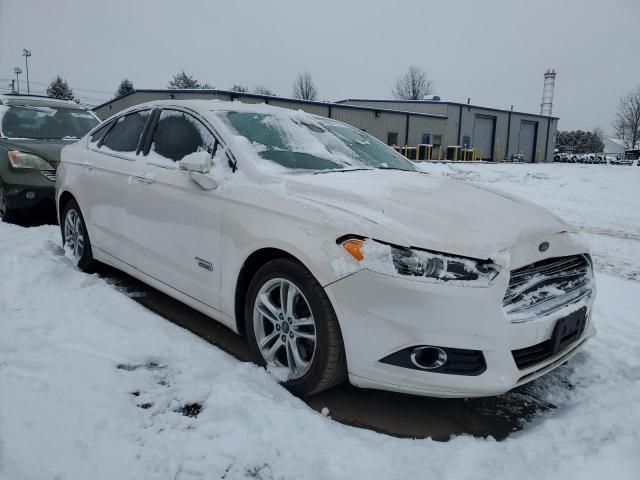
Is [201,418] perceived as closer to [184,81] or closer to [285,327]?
[285,327]

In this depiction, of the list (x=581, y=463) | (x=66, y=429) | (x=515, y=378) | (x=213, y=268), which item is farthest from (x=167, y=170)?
(x=581, y=463)

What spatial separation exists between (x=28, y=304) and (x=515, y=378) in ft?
10.4

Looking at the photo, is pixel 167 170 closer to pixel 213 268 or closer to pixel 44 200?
pixel 213 268

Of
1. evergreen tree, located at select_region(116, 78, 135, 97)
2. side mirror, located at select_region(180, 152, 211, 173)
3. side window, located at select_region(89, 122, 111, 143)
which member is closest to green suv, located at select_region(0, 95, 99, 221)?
side window, located at select_region(89, 122, 111, 143)

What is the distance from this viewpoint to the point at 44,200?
595 centimetres

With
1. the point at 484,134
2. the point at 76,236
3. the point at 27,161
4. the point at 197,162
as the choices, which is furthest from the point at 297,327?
the point at 484,134

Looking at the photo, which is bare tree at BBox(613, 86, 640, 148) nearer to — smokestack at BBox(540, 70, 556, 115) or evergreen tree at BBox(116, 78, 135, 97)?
A: smokestack at BBox(540, 70, 556, 115)

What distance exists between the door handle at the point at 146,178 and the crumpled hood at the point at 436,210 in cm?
121

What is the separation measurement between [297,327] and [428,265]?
2.65 ft

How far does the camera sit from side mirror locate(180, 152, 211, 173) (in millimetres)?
2865

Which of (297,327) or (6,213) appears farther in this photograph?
(6,213)

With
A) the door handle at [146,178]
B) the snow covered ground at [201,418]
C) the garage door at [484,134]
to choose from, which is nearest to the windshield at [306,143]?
the door handle at [146,178]

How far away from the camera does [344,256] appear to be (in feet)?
7.37

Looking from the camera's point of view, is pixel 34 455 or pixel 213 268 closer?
pixel 34 455
